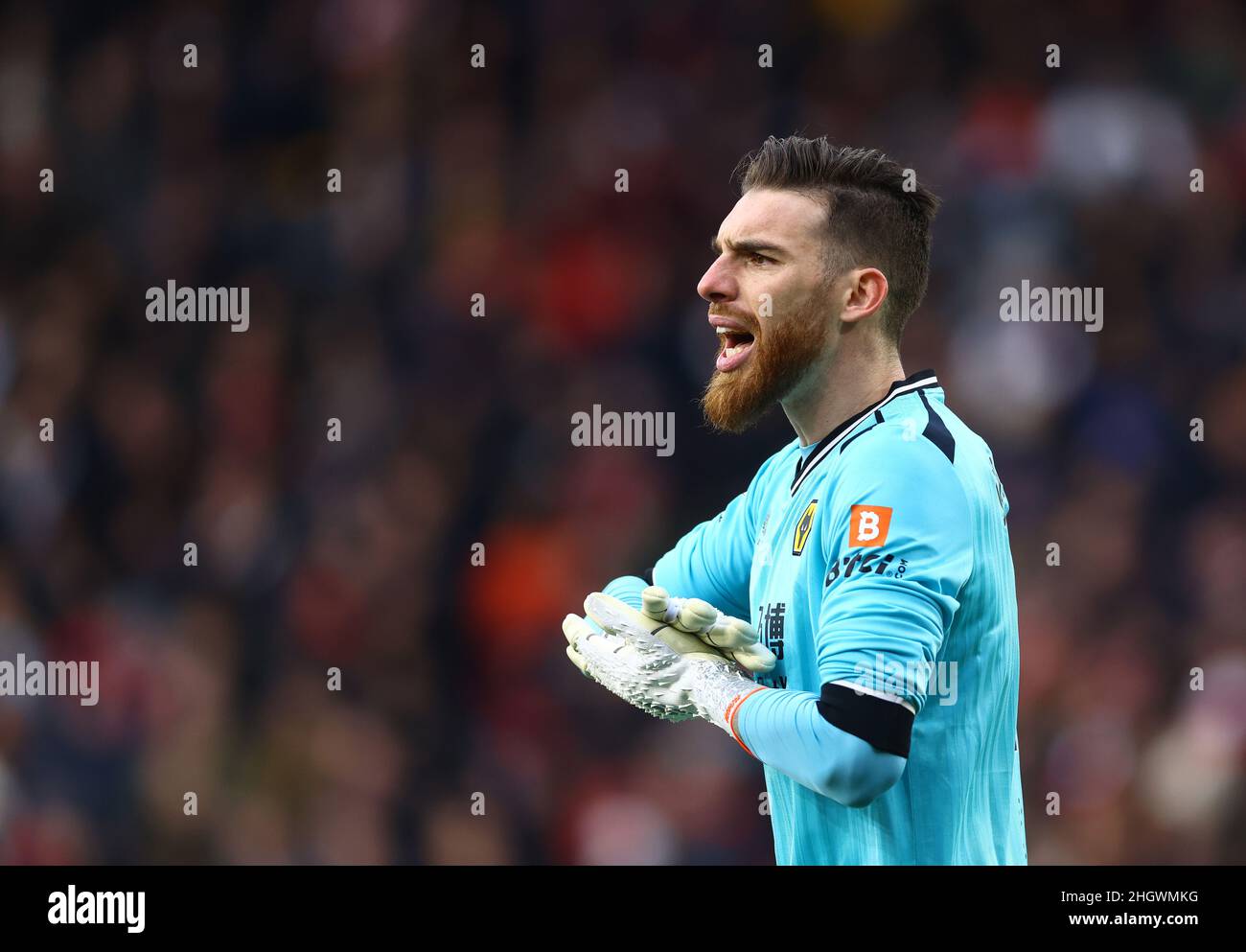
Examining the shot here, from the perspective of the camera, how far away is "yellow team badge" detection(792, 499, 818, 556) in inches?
111

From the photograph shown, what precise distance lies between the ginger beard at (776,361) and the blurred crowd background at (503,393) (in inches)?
136

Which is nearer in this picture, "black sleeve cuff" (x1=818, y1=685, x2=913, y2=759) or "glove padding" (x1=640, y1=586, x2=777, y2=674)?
"black sleeve cuff" (x1=818, y1=685, x2=913, y2=759)

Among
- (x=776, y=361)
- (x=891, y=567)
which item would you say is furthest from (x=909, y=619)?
(x=776, y=361)

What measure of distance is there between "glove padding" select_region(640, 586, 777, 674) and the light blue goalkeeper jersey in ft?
0.23

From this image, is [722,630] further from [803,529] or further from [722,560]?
[722,560]

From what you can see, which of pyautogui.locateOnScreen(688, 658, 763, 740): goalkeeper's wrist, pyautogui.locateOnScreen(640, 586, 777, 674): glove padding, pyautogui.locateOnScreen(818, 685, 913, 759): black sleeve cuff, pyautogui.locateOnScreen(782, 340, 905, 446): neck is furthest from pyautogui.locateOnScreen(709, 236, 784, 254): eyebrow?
pyautogui.locateOnScreen(818, 685, 913, 759): black sleeve cuff

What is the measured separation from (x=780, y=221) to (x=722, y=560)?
0.87 meters

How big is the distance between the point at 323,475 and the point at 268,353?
79 centimetres

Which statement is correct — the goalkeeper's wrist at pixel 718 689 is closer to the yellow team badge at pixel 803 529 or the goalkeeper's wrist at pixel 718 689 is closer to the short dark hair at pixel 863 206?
the yellow team badge at pixel 803 529

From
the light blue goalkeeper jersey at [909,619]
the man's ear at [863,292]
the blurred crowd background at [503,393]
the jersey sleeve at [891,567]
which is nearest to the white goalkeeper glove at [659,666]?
the light blue goalkeeper jersey at [909,619]

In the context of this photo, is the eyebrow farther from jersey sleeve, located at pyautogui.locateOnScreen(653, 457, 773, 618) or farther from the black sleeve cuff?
the black sleeve cuff

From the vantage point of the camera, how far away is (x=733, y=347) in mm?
3182

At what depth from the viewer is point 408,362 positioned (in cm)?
704

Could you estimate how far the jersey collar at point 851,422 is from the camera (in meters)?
2.94
